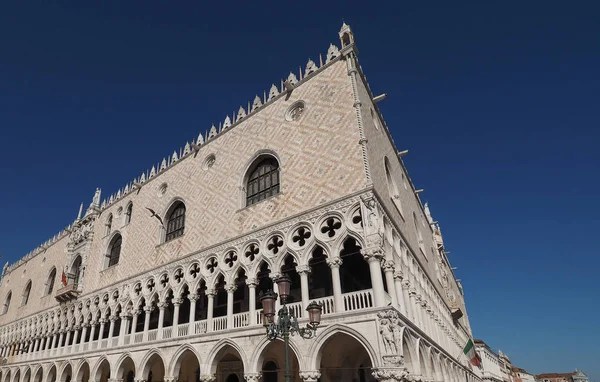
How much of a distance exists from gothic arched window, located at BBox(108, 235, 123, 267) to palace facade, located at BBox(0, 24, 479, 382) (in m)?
0.09

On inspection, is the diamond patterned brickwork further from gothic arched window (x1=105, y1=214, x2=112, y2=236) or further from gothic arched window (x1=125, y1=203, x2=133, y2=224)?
gothic arched window (x1=105, y1=214, x2=112, y2=236)

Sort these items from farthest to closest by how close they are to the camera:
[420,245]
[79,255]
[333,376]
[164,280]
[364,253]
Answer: [79,255], [420,245], [164,280], [333,376], [364,253]

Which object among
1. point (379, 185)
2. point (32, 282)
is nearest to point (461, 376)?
point (379, 185)

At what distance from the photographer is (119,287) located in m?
18.4

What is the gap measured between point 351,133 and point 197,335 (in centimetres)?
841

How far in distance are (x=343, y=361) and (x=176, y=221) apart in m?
9.79

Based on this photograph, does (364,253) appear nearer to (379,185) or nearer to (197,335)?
(379,185)

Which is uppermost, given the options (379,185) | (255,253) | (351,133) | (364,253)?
(351,133)

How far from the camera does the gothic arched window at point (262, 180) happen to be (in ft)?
46.3

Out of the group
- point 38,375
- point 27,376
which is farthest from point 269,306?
point 27,376

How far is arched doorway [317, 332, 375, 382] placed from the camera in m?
11.7

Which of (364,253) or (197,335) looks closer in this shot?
(364,253)

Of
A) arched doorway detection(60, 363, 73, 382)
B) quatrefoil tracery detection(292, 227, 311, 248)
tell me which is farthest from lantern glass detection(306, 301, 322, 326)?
arched doorway detection(60, 363, 73, 382)

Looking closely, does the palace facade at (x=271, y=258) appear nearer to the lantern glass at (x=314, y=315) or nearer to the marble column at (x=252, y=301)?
the marble column at (x=252, y=301)
